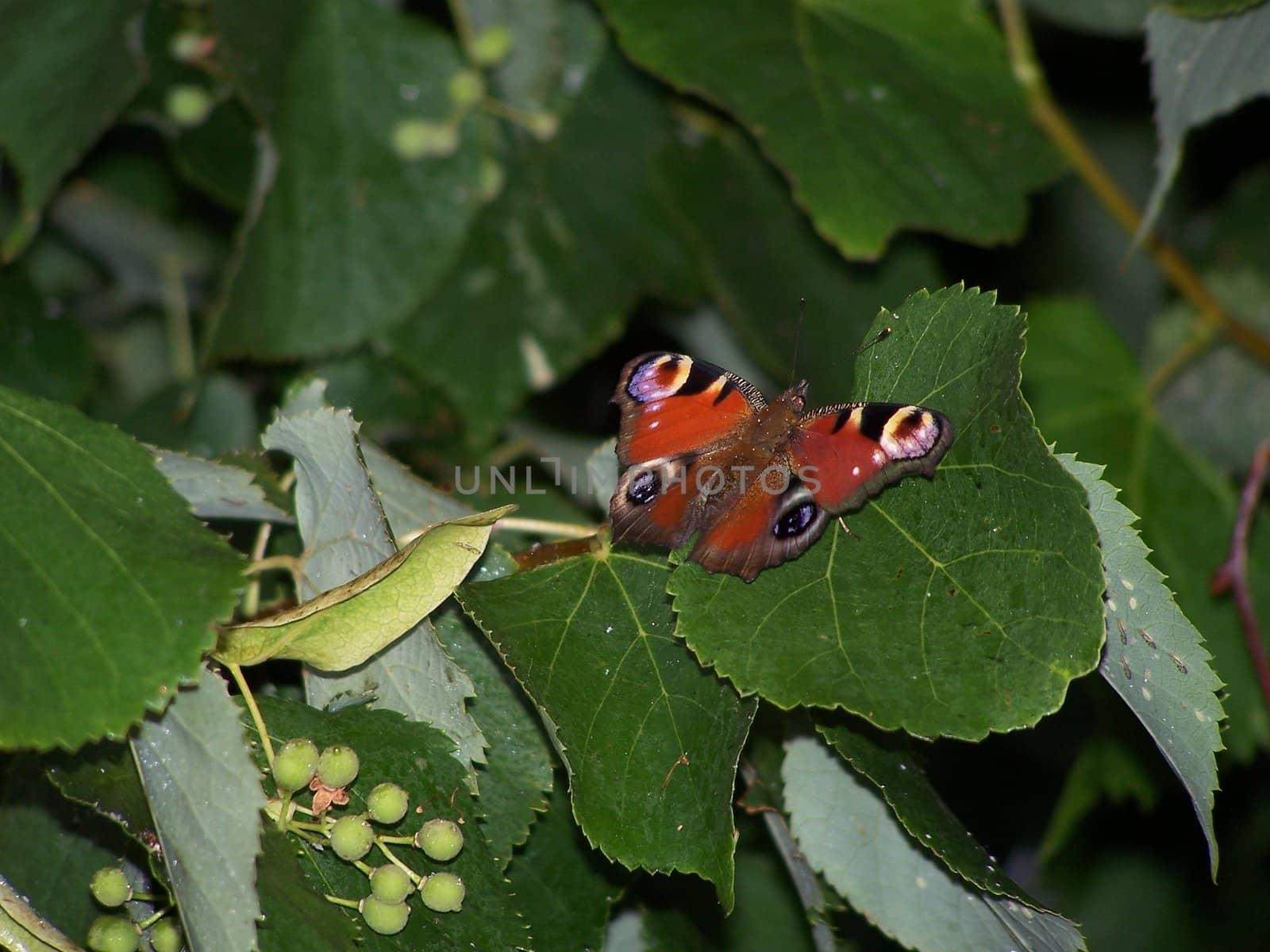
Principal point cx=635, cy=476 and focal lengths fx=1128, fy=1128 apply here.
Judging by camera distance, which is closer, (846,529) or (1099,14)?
(846,529)

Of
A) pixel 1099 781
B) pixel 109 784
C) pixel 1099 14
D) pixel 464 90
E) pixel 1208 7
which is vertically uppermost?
pixel 1208 7

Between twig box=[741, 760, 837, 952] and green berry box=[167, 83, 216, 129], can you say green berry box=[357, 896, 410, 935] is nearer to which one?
twig box=[741, 760, 837, 952]

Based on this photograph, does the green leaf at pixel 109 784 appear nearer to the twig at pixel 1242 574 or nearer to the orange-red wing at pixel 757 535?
the orange-red wing at pixel 757 535

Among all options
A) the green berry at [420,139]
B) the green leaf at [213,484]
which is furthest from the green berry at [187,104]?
the green leaf at [213,484]

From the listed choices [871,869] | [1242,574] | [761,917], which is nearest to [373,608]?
[871,869]

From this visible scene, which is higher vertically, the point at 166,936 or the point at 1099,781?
the point at 166,936

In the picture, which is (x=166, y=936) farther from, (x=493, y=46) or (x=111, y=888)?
(x=493, y=46)
